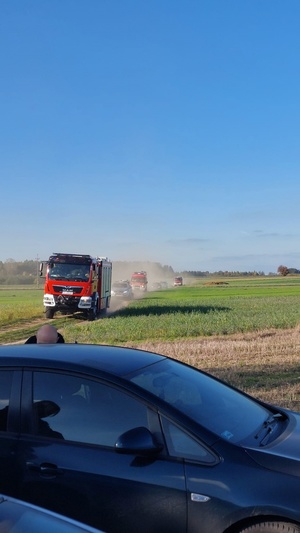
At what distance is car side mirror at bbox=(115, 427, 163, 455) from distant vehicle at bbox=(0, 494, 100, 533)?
1.01m

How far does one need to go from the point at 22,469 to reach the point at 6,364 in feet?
2.33

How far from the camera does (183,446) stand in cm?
377

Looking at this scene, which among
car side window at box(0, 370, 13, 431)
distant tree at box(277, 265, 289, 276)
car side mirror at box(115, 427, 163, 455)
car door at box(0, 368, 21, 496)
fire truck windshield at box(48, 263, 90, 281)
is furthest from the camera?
distant tree at box(277, 265, 289, 276)

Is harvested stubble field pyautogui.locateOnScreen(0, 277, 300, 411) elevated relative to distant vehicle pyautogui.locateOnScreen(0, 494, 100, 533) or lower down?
lower down

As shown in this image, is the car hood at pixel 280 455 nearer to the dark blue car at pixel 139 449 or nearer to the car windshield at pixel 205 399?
the dark blue car at pixel 139 449

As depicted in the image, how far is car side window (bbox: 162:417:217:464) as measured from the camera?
12.2 feet

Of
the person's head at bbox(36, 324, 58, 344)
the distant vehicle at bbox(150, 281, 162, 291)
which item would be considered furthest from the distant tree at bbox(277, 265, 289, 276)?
the person's head at bbox(36, 324, 58, 344)

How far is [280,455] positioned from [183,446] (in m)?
0.55

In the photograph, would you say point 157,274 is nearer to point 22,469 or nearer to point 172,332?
point 172,332

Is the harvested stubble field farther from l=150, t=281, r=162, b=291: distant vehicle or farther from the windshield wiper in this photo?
l=150, t=281, r=162, b=291: distant vehicle

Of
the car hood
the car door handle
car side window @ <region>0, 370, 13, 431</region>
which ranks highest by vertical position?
car side window @ <region>0, 370, 13, 431</region>

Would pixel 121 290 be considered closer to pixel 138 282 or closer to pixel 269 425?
pixel 138 282

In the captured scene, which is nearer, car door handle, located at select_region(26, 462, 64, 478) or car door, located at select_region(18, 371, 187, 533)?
car door, located at select_region(18, 371, 187, 533)

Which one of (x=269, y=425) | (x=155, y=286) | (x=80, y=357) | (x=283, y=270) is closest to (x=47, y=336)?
(x=80, y=357)
